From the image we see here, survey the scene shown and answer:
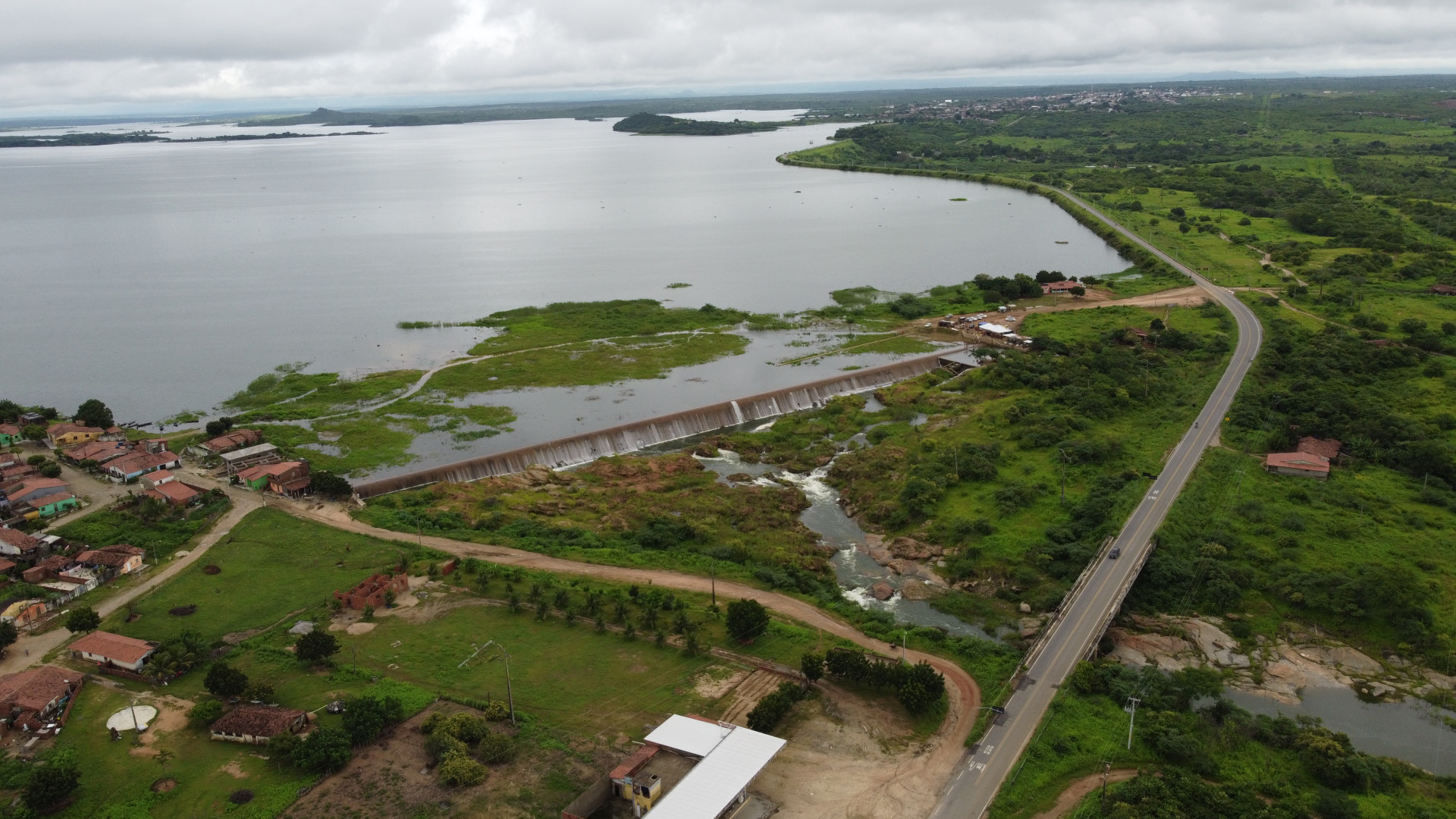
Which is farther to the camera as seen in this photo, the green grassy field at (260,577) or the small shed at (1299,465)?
the small shed at (1299,465)

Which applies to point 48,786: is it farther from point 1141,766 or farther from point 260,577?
point 1141,766

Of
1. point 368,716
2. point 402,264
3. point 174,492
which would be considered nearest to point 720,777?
point 368,716

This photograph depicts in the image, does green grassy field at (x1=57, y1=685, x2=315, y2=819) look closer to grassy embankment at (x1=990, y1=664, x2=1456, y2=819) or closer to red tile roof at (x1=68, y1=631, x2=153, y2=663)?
red tile roof at (x1=68, y1=631, x2=153, y2=663)

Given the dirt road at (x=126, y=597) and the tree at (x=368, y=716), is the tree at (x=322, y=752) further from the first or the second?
the dirt road at (x=126, y=597)

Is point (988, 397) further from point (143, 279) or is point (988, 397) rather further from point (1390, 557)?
point (143, 279)

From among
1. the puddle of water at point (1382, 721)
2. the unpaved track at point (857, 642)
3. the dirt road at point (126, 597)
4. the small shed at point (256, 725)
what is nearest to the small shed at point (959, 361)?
the unpaved track at point (857, 642)

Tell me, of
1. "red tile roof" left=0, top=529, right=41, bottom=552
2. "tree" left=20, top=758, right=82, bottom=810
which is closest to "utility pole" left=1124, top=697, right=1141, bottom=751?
"tree" left=20, top=758, right=82, bottom=810
